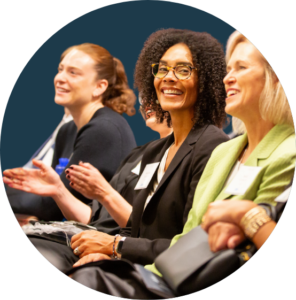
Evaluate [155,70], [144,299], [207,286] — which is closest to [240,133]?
[155,70]

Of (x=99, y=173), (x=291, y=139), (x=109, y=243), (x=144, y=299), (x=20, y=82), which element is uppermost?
(x=20, y=82)

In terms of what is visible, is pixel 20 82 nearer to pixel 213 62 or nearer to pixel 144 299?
pixel 213 62

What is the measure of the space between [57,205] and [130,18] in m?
1.21

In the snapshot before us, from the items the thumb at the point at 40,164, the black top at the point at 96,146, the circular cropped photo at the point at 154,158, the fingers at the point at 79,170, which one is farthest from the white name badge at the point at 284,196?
the thumb at the point at 40,164

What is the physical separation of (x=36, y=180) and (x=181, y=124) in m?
0.95

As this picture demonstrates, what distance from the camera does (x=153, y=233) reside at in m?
2.67

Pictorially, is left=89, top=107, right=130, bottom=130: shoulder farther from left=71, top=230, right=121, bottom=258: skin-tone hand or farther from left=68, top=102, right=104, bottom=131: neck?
left=71, top=230, right=121, bottom=258: skin-tone hand

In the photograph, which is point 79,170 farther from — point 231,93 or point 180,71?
point 231,93

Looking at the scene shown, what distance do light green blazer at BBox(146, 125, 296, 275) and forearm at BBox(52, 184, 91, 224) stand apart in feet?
2.01

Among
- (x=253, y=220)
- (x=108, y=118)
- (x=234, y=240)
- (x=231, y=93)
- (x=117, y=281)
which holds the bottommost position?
(x=117, y=281)

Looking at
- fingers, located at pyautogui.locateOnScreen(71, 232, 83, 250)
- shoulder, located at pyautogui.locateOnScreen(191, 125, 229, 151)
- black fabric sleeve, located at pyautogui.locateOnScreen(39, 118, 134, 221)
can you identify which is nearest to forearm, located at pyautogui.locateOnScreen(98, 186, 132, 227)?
black fabric sleeve, located at pyautogui.locateOnScreen(39, 118, 134, 221)

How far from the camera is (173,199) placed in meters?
2.60

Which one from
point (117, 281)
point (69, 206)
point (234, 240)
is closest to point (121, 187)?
point (69, 206)

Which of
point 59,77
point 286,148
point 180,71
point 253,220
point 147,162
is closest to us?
point 253,220
